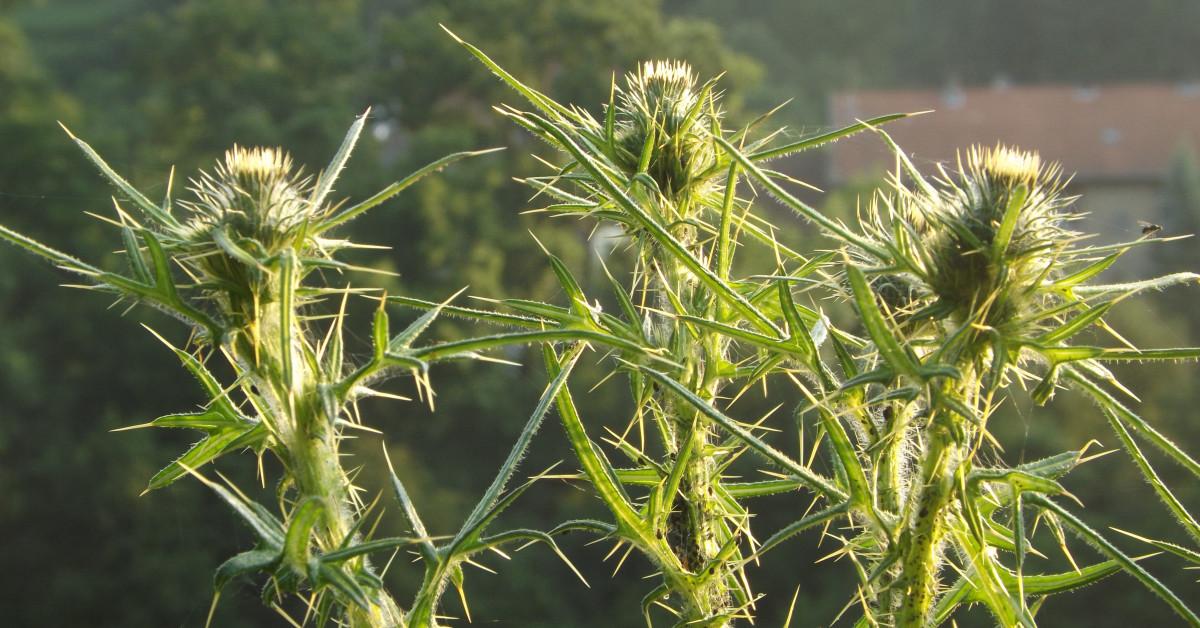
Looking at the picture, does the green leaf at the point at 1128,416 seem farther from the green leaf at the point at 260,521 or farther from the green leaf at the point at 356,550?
the green leaf at the point at 260,521

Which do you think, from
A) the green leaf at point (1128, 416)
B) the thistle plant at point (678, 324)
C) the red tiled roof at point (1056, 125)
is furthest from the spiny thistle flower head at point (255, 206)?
the red tiled roof at point (1056, 125)

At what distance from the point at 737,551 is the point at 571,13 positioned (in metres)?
20.6

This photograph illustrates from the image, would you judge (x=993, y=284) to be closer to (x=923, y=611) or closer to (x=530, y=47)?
(x=923, y=611)

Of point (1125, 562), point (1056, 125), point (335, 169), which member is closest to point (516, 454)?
point (335, 169)

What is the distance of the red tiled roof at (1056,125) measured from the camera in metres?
26.2

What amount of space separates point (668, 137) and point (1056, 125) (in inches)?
1164

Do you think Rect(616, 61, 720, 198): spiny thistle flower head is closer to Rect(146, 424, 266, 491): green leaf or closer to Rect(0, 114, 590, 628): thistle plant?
Rect(0, 114, 590, 628): thistle plant

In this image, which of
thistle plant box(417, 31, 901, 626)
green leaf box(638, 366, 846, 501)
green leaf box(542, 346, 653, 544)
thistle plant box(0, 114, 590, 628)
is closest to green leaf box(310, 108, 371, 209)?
thistle plant box(0, 114, 590, 628)

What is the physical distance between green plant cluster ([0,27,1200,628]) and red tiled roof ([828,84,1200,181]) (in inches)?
996

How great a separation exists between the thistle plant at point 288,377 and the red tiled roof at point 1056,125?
25.4 metres

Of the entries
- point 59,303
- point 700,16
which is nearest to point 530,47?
point 59,303

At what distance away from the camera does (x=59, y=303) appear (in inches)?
791

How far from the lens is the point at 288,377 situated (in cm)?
91

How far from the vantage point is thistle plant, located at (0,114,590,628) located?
3.01ft
